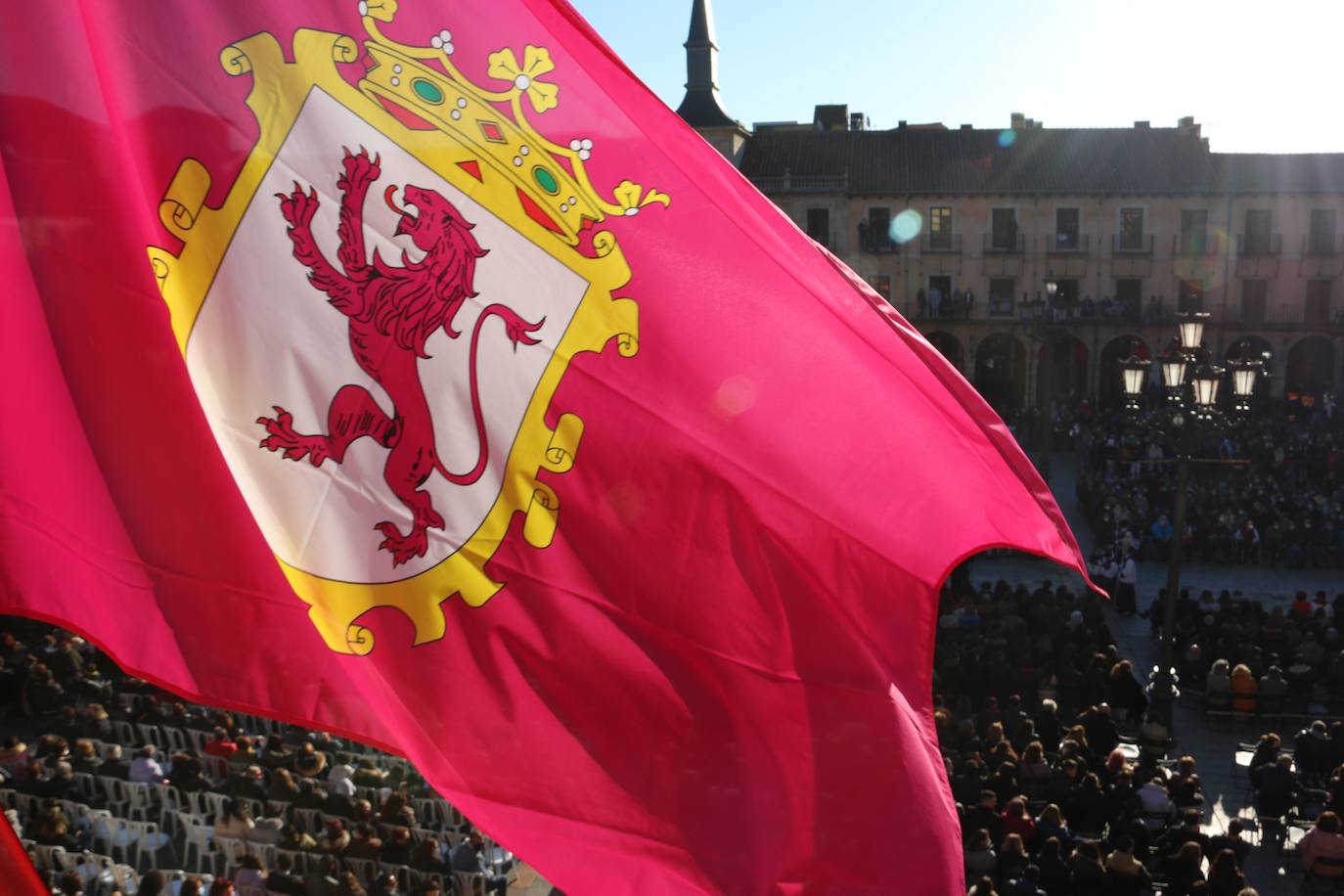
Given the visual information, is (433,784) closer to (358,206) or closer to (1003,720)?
(358,206)

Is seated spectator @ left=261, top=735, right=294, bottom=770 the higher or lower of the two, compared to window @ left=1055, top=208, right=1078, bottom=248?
lower

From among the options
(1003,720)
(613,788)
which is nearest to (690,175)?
(613,788)

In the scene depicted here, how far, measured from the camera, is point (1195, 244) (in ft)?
150

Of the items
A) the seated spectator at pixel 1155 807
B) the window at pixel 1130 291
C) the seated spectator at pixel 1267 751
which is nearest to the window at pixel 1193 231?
the window at pixel 1130 291

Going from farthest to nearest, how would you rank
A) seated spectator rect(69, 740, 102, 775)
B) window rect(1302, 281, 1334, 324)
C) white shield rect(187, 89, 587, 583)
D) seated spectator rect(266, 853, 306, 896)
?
window rect(1302, 281, 1334, 324)
seated spectator rect(69, 740, 102, 775)
seated spectator rect(266, 853, 306, 896)
white shield rect(187, 89, 587, 583)

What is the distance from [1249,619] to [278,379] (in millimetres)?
15268

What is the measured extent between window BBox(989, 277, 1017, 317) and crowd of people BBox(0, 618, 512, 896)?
3668 cm

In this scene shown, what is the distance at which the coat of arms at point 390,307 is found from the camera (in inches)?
134

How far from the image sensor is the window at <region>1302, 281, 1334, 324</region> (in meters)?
45.7

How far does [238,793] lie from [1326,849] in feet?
25.2

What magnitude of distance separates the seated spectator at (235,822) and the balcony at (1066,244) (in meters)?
40.9

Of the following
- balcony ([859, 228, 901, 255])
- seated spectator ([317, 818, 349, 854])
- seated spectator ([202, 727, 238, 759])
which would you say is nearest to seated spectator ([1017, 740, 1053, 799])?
seated spectator ([317, 818, 349, 854])

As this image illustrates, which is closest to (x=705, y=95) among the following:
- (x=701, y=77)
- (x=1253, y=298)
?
(x=701, y=77)

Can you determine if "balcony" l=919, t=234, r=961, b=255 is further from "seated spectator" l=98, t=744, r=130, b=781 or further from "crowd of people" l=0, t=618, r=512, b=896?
"seated spectator" l=98, t=744, r=130, b=781
